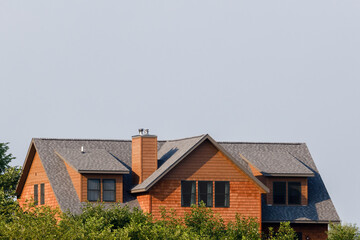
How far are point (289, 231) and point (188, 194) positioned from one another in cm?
619

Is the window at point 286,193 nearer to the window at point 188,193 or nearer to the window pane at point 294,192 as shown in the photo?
the window pane at point 294,192

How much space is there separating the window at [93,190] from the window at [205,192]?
5.91 metres

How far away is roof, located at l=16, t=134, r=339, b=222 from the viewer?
51.2m

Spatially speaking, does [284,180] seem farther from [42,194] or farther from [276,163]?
[42,194]

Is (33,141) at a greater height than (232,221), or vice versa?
(33,141)

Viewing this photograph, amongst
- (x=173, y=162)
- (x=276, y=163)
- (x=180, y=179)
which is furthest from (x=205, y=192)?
(x=276, y=163)

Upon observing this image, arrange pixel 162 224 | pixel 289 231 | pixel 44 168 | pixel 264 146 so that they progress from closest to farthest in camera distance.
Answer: pixel 162 224 < pixel 289 231 < pixel 44 168 < pixel 264 146

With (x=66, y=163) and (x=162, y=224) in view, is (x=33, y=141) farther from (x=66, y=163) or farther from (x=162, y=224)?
(x=162, y=224)

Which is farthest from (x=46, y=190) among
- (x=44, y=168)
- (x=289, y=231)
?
(x=289, y=231)

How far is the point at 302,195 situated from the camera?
5459 centimetres

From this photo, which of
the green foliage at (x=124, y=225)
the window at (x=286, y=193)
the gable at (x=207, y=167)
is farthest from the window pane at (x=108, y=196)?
the window at (x=286, y=193)

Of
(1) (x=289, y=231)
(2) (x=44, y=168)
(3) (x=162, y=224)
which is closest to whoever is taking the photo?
(3) (x=162, y=224)

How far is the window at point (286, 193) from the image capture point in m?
54.5

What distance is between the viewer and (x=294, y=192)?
54719 mm
